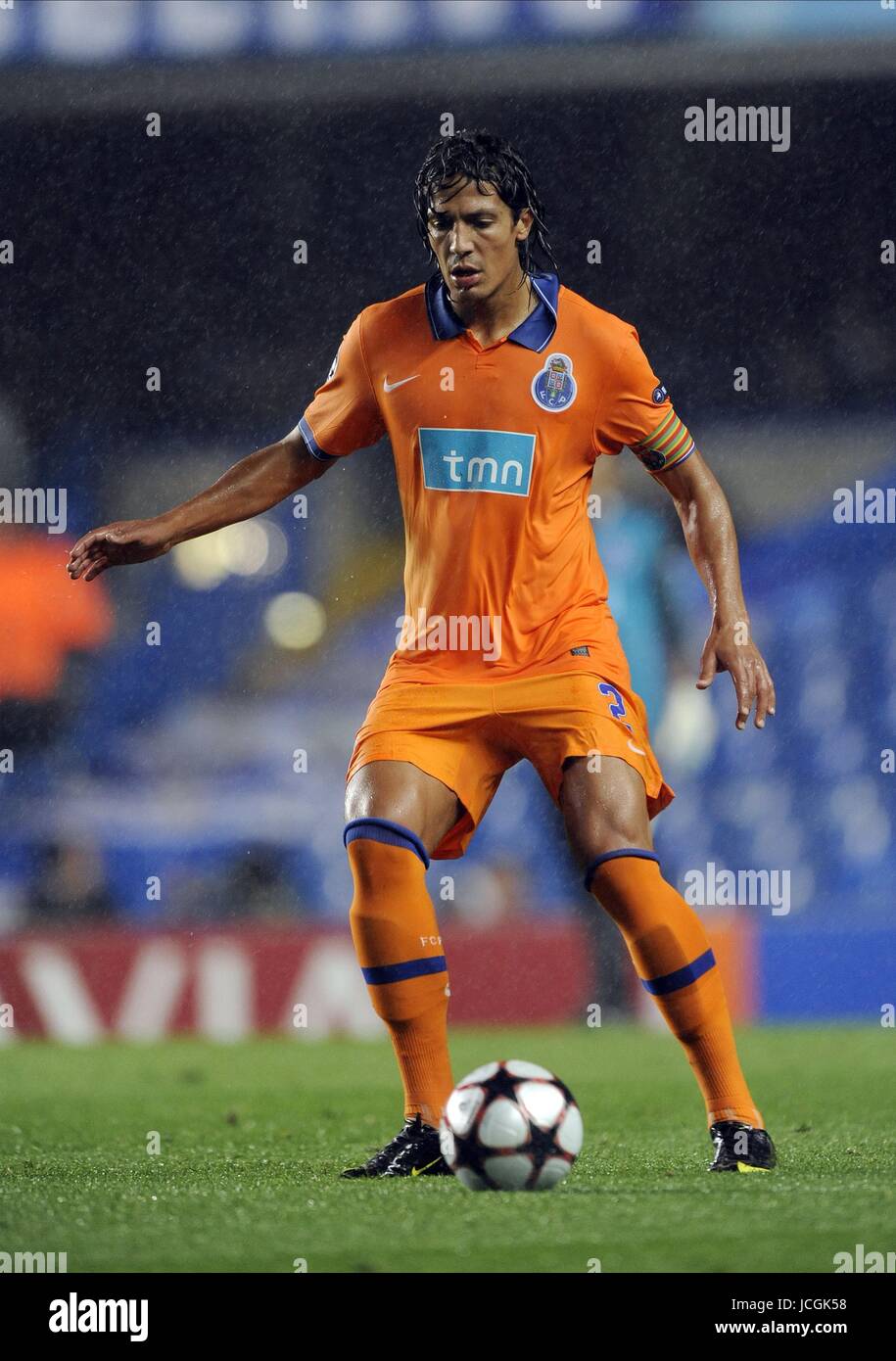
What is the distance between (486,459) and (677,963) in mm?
1131

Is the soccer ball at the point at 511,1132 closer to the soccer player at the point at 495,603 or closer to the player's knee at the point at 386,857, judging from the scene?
the soccer player at the point at 495,603

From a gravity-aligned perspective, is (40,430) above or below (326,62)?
below

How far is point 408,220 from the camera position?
13.0 m

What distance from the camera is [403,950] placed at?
3.97 metres

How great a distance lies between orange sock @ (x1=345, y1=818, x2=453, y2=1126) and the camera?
3.96 meters

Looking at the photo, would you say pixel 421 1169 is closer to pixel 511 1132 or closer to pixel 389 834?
pixel 511 1132

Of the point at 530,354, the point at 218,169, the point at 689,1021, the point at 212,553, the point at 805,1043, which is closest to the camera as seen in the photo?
the point at 689,1021

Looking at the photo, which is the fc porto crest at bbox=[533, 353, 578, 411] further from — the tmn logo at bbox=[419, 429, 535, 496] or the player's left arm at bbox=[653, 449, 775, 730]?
the player's left arm at bbox=[653, 449, 775, 730]

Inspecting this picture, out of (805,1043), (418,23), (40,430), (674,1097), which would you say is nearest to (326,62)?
(418,23)

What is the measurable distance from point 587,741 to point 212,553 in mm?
11793

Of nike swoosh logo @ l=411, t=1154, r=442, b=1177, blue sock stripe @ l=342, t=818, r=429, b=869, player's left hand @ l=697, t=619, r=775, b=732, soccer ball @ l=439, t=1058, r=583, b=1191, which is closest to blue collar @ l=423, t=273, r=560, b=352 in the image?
player's left hand @ l=697, t=619, r=775, b=732

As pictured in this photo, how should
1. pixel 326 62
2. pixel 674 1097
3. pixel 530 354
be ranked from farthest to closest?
pixel 326 62, pixel 674 1097, pixel 530 354

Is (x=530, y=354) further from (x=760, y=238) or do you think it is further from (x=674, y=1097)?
(x=760, y=238)

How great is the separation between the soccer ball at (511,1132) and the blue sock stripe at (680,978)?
15.2 inches
